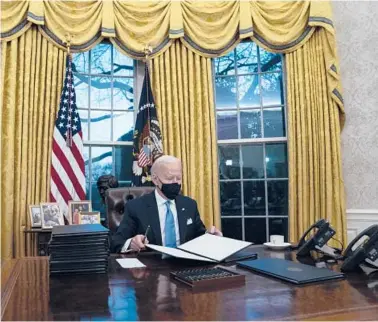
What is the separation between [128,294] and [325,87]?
322cm

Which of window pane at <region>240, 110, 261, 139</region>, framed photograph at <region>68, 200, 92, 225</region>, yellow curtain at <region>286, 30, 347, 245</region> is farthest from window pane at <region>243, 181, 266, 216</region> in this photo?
framed photograph at <region>68, 200, 92, 225</region>

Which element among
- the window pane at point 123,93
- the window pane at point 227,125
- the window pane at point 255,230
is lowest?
the window pane at point 255,230

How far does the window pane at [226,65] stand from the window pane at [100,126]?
1.28 meters

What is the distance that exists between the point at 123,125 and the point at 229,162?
119 centimetres

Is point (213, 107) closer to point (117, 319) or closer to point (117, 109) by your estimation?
point (117, 109)

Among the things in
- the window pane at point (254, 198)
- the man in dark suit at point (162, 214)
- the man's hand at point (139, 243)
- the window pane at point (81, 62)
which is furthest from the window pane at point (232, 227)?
the man's hand at point (139, 243)

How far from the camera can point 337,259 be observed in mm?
Answer: 1521

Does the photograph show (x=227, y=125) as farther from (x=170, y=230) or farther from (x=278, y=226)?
(x=170, y=230)

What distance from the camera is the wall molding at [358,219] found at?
3.61 metres

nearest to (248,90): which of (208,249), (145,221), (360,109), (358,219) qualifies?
(360,109)

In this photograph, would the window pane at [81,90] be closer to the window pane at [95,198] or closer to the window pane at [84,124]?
the window pane at [84,124]

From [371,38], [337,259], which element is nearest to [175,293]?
[337,259]

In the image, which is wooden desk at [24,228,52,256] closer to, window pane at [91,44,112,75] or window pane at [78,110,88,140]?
window pane at [78,110,88,140]

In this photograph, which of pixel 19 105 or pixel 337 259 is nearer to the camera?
pixel 337 259
